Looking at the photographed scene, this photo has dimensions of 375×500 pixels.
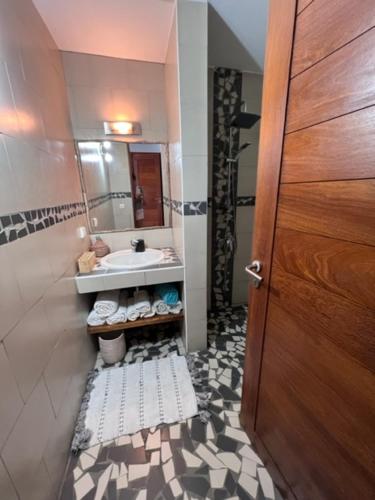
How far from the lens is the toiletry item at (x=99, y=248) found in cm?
186

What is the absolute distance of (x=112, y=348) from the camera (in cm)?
167

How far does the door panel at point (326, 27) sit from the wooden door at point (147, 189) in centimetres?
143

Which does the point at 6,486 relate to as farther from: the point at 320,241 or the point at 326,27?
Result: the point at 326,27

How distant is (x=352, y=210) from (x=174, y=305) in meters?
1.42

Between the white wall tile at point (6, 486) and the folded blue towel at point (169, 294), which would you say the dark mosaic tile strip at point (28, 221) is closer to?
the white wall tile at point (6, 486)

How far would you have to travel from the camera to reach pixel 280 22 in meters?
0.70

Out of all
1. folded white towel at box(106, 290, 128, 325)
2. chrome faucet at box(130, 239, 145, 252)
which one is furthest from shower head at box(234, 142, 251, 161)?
folded white towel at box(106, 290, 128, 325)

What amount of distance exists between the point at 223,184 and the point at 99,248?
129 centimetres

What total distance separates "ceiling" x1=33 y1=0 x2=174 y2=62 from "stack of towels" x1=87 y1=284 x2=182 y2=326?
1.77 meters

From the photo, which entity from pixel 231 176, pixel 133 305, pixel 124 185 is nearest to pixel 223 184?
pixel 231 176

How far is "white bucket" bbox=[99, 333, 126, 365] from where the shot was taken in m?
1.66

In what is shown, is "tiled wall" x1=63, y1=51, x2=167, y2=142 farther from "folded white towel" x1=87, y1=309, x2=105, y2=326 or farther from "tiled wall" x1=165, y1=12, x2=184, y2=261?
"folded white towel" x1=87, y1=309, x2=105, y2=326

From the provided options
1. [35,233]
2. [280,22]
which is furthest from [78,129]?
[280,22]

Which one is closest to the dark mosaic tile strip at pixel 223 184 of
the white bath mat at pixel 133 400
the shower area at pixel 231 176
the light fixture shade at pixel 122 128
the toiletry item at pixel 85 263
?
the shower area at pixel 231 176
